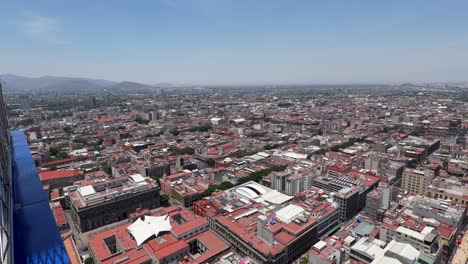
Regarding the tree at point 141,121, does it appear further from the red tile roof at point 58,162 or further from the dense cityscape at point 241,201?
the red tile roof at point 58,162

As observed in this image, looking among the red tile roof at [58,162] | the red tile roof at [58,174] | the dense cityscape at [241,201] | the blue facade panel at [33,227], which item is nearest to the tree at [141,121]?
the dense cityscape at [241,201]

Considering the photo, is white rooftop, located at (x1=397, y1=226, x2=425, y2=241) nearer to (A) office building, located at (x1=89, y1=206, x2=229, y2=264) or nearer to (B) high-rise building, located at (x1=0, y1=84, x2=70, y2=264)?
(A) office building, located at (x1=89, y1=206, x2=229, y2=264)

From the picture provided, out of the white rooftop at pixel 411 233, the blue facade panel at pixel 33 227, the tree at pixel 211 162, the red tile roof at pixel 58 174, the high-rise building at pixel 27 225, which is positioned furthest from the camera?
the tree at pixel 211 162

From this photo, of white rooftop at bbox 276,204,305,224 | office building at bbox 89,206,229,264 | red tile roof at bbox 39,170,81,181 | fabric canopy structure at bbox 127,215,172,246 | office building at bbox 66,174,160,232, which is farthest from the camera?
red tile roof at bbox 39,170,81,181

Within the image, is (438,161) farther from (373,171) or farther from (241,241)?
(241,241)

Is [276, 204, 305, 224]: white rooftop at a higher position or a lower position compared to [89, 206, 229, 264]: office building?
higher

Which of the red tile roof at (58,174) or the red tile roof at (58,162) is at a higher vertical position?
the red tile roof at (58,174)

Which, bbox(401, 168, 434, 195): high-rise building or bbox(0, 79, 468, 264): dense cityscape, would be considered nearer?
bbox(0, 79, 468, 264): dense cityscape

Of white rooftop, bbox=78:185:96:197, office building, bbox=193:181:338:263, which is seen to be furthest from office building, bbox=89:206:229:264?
white rooftop, bbox=78:185:96:197
